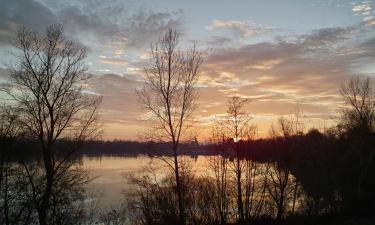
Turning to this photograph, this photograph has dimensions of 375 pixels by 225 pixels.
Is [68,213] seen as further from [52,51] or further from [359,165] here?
[359,165]

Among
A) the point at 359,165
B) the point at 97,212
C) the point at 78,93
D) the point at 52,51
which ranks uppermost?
the point at 52,51

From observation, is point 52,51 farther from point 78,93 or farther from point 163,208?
point 163,208

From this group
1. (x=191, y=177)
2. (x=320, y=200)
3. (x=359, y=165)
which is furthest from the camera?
(x=359, y=165)

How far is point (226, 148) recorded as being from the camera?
2839 centimetres

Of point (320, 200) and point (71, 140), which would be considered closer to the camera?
point (71, 140)

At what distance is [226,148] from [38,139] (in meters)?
13.6

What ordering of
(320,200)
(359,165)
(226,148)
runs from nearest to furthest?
(226,148) < (320,200) < (359,165)

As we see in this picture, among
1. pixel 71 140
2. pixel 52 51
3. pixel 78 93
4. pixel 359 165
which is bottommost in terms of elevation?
pixel 359 165

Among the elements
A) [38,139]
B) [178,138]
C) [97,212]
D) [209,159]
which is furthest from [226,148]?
[38,139]

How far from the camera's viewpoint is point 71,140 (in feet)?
73.8

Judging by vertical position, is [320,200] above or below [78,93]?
below

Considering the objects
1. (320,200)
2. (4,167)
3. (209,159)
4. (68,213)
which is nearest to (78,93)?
(4,167)

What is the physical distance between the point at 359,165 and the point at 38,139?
1308 inches

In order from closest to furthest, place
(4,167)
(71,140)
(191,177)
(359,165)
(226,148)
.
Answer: (4,167)
(71,140)
(191,177)
(226,148)
(359,165)
